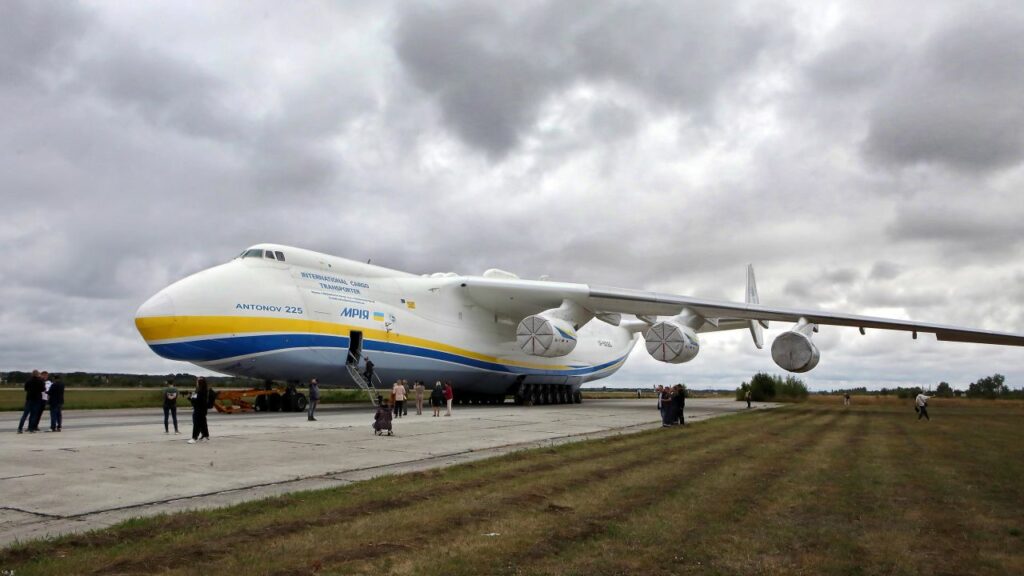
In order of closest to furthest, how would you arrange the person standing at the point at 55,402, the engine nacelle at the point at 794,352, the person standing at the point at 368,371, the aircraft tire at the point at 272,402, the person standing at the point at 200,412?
the person standing at the point at 200,412
the person standing at the point at 55,402
the aircraft tire at the point at 272,402
the person standing at the point at 368,371
the engine nacelle at the point at 794,352

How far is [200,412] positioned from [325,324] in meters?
8.09

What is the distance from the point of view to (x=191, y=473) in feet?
25.0

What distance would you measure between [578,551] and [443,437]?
7601 millimetres

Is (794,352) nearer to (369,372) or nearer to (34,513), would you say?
(369,372)

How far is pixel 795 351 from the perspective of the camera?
21125 mm

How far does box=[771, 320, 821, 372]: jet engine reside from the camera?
68.6ft

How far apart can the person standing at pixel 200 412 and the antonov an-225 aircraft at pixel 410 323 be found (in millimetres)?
5627

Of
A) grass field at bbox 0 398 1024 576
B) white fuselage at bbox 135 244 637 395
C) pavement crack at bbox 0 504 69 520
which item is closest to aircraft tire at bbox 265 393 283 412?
white fuselage at bbox 135 244 637 395

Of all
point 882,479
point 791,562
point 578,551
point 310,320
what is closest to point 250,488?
point 578,551

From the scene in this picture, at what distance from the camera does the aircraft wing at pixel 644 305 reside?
21.6m

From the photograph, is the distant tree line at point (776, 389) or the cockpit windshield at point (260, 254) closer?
the cockpit windshield at point (260, 254)

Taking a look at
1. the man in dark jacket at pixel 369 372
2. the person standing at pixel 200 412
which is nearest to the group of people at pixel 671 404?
the man in dark jacket at pixel 369 372

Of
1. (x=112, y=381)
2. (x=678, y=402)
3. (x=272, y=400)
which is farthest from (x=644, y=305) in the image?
(x=112, y=381)

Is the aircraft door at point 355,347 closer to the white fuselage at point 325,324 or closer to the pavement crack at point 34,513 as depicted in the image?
the white fuselage at point 325,324
